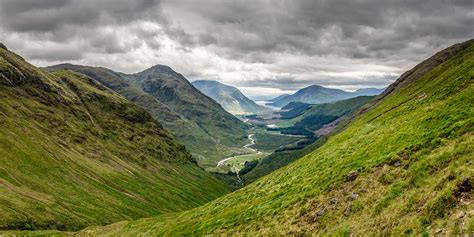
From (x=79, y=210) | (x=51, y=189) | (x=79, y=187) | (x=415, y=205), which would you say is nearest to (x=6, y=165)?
(x=51, y=189)

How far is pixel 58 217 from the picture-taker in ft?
408

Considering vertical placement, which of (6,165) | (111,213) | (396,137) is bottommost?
(111,213)

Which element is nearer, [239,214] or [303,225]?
[303,225]

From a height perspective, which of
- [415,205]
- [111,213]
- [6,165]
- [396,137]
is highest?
[396,137]

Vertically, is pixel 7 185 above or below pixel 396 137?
below

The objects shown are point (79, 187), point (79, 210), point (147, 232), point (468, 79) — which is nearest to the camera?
point (468, 79)

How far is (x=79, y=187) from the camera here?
170 meters

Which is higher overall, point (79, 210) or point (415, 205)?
point (415, 205)

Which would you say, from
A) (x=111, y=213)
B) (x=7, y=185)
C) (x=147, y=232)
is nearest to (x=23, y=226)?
(x=7, y=185)

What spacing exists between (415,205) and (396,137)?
1975 cm

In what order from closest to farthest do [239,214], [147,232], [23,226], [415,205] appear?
1. [415,205]
2. [239,214]
3. [147,232]
4. [23,226]

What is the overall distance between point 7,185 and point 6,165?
2642 centimetres

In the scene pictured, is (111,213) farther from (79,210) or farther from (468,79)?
(468,79)

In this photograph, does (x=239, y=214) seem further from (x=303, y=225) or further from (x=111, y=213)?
(x=111, y=213)
